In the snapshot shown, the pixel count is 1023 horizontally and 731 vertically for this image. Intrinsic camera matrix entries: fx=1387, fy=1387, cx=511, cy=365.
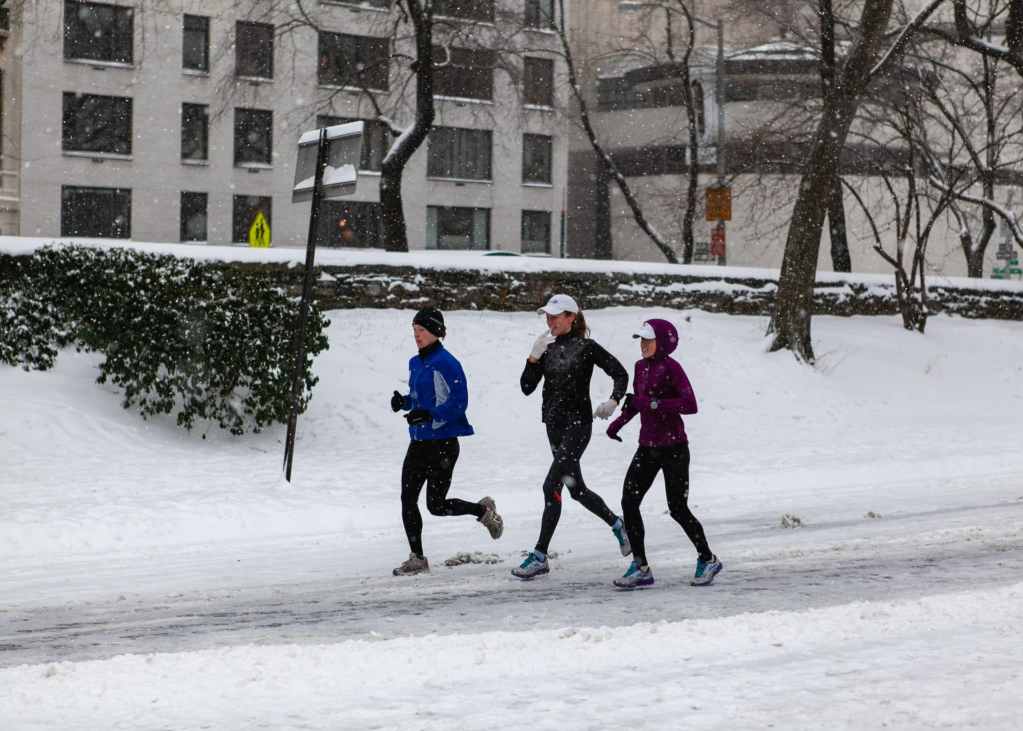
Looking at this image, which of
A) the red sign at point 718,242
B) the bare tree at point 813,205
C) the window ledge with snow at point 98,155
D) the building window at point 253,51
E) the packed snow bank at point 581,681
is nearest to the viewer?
the packed snow bank at point 581,681

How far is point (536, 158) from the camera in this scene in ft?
187

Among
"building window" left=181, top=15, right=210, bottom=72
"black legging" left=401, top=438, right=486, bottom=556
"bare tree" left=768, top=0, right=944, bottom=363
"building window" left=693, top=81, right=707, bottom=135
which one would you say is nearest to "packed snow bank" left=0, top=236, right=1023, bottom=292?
"bare tree" left=768, top=0, right=944, bottom=363

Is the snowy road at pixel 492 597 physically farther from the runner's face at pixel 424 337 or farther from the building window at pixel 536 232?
the building window at pixel 536 232

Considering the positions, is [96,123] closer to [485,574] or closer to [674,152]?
[674,152]

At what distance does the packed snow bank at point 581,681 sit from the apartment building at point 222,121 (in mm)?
36094

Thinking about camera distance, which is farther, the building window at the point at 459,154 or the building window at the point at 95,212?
the building window at the point at 459,154

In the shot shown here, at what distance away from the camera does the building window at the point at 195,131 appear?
47.9 m

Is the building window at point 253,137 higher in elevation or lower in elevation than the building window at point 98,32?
lower

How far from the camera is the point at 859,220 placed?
54312 mm

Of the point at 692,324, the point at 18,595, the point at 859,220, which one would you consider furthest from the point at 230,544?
the point at 859,220

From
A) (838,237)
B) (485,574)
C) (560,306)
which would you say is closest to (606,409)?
(560,306)

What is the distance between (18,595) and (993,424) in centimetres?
1616

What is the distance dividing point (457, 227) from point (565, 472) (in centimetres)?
4629

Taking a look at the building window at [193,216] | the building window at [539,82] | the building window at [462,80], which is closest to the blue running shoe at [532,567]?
the building window at [193,216]
